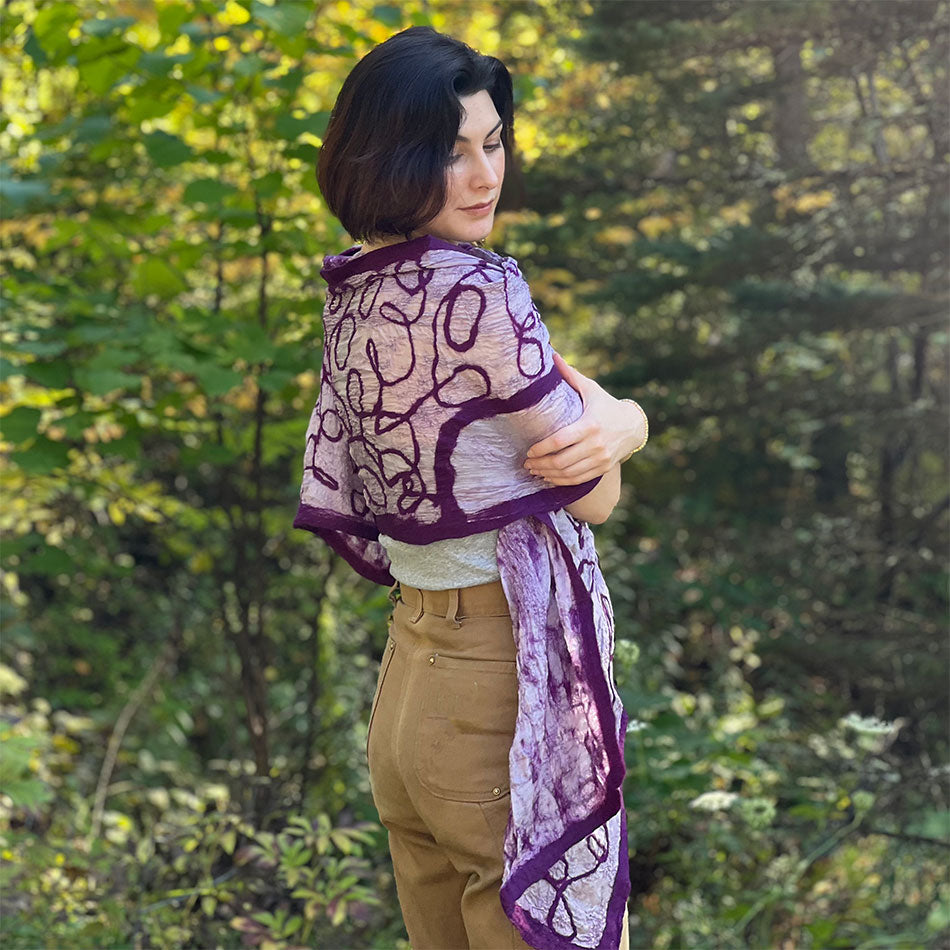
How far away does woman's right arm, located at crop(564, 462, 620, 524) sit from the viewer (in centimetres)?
132

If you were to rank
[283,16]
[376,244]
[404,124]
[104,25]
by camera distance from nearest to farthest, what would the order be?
[404,124], [376,244], [283,16], [104,25]

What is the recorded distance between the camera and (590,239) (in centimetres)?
356

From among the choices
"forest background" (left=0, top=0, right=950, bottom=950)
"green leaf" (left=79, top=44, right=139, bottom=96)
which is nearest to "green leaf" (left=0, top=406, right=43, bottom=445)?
"forest background" (left=0, top=0, right=950, bottom=950)

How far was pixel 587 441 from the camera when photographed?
4.06 feet

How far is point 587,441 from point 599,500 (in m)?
0.12

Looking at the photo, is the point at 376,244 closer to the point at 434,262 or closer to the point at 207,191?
the point at 434,262

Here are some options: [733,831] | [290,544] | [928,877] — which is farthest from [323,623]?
[928,877]

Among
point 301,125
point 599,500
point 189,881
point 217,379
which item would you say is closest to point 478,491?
point 599,500

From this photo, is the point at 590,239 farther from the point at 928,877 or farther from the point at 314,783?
the point at 928,877

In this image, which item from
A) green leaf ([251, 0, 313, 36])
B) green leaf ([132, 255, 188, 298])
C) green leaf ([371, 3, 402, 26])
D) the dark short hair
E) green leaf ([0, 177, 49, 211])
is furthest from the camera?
green leaf ([132, 255, 188, 298])

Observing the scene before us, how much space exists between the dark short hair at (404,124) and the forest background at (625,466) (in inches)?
28.1

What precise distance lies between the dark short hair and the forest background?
0.71 m

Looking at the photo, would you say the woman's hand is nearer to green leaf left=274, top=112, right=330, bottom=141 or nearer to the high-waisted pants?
the high-waisted pants

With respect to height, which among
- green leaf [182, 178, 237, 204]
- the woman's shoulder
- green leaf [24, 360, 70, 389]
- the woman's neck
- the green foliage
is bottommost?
the green foliage
